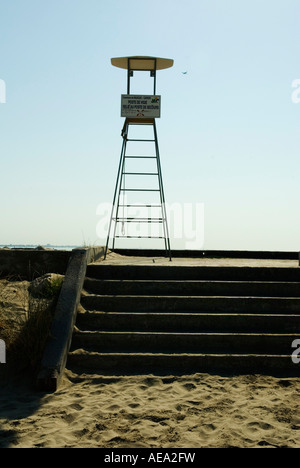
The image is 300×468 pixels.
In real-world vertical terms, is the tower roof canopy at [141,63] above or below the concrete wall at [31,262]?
above

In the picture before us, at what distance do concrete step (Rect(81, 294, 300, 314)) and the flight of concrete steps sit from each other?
0.01m

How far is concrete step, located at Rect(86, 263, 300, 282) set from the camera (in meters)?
7.67

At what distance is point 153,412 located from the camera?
15.4 feet

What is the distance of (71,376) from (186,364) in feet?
4.75

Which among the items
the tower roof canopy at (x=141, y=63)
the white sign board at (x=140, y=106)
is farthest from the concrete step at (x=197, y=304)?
the tower roof canopy at (x=141, y=63)

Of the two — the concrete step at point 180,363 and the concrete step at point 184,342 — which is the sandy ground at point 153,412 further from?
the concrete step at point 184,342

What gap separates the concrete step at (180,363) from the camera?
5992mm

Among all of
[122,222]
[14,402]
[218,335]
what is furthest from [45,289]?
[122,222]

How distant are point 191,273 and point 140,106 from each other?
4.43 meters

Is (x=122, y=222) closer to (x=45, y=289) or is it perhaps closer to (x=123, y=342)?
(x=45, y=289)

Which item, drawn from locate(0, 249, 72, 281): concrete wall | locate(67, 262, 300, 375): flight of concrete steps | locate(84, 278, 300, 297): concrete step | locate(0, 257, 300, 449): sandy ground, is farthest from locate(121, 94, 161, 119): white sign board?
locate(0, 257, 300, 449): sandy ground

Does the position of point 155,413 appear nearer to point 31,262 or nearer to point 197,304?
point 197,304

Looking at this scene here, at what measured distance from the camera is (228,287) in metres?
7.39

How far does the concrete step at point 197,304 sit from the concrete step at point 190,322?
0.82ft
